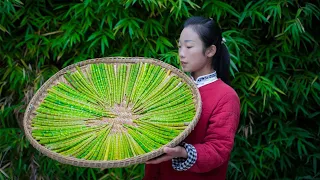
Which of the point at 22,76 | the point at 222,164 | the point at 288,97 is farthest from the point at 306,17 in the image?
the point at 22,76

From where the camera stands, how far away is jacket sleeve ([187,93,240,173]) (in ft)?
5.22

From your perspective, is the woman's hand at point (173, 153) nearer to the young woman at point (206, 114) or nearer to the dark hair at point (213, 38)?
the young woman at point (206, 114)

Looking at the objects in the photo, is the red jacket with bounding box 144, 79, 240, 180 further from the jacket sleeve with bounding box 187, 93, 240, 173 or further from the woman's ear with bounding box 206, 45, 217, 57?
the woman's ear with bounding box 206, 45, 217, 57

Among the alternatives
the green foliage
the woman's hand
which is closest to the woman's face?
the woman's hand

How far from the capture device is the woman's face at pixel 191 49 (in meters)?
1.74

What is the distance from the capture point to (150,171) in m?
1.93

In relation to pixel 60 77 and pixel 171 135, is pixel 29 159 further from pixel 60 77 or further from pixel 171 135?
pixel 171 135

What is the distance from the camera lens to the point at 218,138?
1627 mm

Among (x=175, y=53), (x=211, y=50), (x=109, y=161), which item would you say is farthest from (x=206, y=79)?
(x=175, y=53)

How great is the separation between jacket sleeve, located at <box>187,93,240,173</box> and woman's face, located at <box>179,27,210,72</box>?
0.55 ft

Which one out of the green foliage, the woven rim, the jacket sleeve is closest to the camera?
the woven rim

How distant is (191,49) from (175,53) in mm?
1046

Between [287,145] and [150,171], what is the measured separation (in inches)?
50.1

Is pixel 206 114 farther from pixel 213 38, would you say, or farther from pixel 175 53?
pixel 175 53
